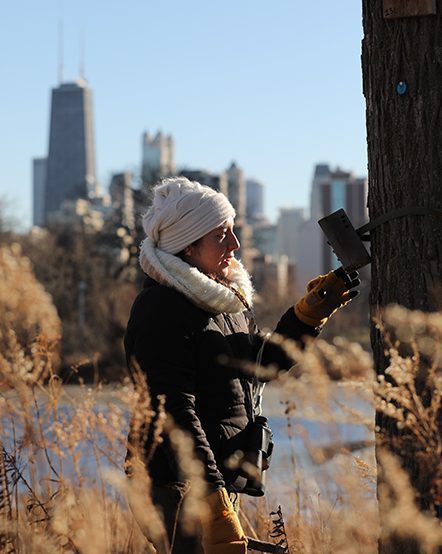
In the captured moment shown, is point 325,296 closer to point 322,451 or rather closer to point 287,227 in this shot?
point 322,451

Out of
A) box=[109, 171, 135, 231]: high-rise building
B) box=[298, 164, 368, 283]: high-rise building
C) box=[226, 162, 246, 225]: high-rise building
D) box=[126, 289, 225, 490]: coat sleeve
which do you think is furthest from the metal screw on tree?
box=[298, 164, 368, 283]: high-rise building

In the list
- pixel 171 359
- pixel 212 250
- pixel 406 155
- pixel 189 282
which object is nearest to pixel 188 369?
pixel 171 359

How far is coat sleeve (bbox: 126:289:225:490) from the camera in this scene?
3424 millimetres

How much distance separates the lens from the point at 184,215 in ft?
12.3

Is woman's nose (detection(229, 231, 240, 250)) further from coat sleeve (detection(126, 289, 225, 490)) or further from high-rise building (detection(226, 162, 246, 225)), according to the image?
high-rise building (detection(226, 162, 246, 225))

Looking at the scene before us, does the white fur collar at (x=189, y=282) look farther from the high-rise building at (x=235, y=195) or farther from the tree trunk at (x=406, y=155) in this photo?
the high-rise building at (x=235, y=195)

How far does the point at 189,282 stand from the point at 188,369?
0.27 metres

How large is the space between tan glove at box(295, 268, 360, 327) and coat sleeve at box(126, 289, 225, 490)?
1.52 feet

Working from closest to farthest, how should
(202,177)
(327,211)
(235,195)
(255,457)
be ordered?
(255,457) → (202,177) → (235,195) → (327,211)

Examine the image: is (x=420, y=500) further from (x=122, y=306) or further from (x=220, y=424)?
(x=122, y=306)

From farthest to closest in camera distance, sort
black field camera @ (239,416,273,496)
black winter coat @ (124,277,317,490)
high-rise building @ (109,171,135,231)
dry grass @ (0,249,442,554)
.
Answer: high-rise building @ (109,171,135,231)
black field camera @ (239,416,273,496)
black winter coat @ (124,277,317,490)
dry grass @ (0,249,442,554)

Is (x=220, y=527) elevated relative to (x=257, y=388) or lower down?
lower down

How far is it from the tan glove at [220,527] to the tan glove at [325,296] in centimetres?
74

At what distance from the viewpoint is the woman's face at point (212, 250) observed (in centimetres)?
379
